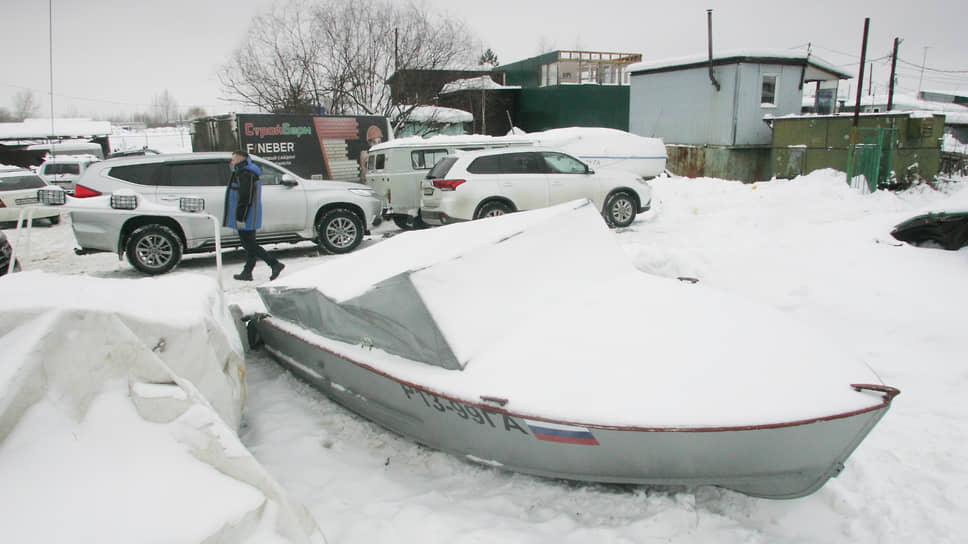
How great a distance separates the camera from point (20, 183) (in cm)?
1442

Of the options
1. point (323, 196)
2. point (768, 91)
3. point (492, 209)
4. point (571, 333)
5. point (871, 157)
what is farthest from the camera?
point (768, 91)

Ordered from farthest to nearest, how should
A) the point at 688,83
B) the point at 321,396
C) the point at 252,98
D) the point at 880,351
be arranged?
the point at 252,98 → the point at 688,83 → the point at 880,351 → the point at 321,396

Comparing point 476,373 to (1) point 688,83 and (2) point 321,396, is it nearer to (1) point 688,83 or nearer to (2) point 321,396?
(2) point 321,396

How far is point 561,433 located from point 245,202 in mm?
6060

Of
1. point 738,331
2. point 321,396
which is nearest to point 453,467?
point 321,396

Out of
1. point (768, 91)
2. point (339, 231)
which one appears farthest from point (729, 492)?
point (768, 91)

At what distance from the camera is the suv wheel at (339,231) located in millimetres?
9398

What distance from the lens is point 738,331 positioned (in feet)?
10.2

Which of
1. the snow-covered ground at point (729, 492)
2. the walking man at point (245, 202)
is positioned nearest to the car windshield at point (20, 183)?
the walking man at point (245, 202)

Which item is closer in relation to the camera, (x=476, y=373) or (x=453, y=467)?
(x=476, y=373)

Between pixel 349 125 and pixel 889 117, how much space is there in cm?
1326

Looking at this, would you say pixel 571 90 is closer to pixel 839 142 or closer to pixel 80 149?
pixel 839 142

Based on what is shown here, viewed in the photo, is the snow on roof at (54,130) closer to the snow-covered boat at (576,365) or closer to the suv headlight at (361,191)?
the suv headlight at (361,191)

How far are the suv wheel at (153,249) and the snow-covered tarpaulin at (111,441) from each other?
595cm
